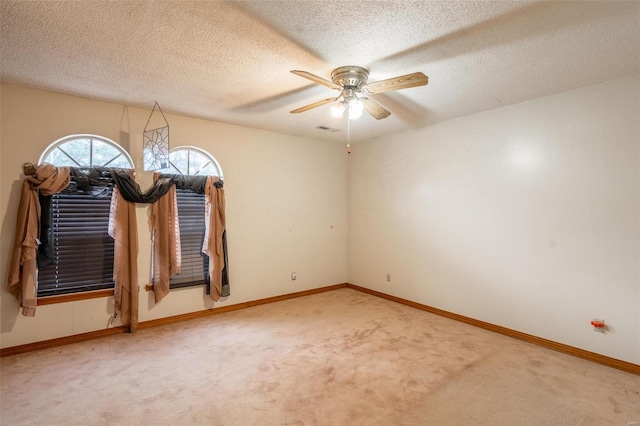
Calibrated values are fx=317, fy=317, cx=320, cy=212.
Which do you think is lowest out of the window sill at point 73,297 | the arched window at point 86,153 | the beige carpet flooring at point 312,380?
the beige carpet flooring at point 312,380

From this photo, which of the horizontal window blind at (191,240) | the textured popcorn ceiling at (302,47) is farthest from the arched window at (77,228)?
the horizontal window blind at (191,240)

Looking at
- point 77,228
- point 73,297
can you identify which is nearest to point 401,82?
point 77,228

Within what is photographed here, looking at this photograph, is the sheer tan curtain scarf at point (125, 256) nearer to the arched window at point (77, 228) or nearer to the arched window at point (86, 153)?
the arched window at point (77, 228)

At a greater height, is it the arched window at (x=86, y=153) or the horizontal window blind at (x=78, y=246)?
the arched window at (x=86, y=153)

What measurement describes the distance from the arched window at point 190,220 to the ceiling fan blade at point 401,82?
270cm

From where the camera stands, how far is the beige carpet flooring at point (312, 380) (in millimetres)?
2221

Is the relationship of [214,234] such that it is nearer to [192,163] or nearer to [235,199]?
[235,199]

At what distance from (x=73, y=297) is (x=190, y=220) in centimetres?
147

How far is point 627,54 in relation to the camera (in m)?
2.46

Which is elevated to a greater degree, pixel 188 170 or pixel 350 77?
pixel 350 77

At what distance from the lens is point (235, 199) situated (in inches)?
179

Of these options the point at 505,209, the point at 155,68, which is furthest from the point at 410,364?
the point at 155,68

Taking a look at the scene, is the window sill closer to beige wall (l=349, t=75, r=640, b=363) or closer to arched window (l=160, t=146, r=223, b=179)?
arched window (l=160, t=146, r=223, b=179)

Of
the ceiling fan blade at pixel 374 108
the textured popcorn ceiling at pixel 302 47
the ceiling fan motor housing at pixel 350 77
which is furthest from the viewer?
the ceiling fan blade at pixel 374 108
